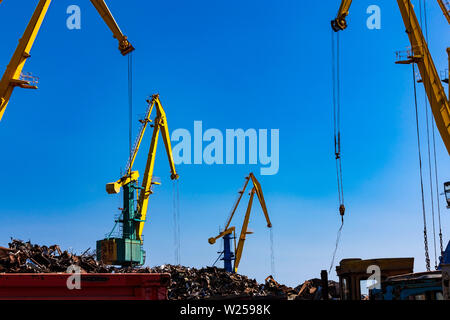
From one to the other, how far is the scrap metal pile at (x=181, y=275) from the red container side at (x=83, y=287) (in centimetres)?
421

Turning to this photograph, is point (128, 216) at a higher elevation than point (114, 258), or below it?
higher

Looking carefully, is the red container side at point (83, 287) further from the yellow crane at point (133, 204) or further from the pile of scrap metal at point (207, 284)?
Answer: the yellow crane at point (133, 204)

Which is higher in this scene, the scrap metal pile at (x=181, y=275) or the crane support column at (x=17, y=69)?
the crane support column at (x=17, y=69)

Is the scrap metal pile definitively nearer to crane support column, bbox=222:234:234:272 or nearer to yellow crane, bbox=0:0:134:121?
yellow crane, bbox=0:0:134:121

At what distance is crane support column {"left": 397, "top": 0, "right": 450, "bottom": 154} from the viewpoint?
972 inches

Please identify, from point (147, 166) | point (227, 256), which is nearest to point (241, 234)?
point (227, 256)

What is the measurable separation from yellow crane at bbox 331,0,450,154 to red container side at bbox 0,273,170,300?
1843 cm

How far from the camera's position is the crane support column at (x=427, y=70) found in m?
24.7

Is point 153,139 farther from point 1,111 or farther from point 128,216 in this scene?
point 1,111

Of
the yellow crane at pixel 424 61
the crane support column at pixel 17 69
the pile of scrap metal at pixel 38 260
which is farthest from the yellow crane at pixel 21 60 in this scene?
the yellow crane at pixel 424 61

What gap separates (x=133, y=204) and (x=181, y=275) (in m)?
17.1
